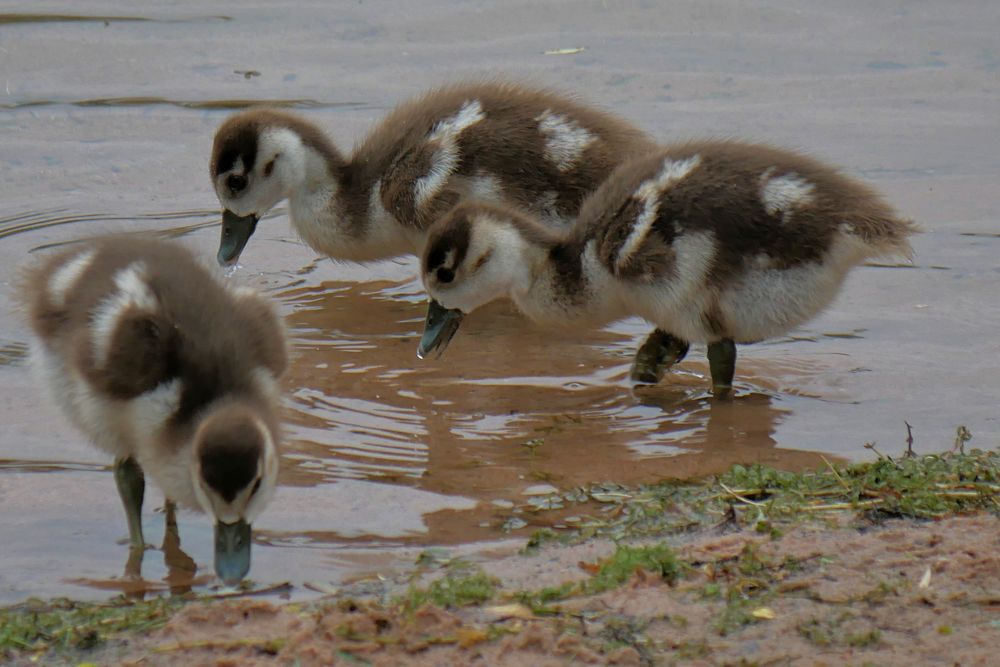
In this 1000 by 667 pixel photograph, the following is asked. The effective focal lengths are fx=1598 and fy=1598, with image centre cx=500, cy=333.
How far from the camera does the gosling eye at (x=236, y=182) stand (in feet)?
24.1

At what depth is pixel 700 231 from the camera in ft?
19.0

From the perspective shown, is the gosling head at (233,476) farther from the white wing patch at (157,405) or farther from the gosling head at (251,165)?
the gosling head at (251,165)

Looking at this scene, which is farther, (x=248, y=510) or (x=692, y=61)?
(x=692, y=61)

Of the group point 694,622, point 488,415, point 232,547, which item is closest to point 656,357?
point 488,415

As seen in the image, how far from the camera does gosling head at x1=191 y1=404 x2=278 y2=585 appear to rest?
13.2 ft

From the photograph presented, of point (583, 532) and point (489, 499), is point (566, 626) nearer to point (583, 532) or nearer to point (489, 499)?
point (583, 532)

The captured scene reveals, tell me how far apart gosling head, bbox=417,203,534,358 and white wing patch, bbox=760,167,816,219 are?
100 centimetres

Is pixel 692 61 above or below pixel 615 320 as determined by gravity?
above

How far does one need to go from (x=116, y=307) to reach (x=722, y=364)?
8.22 ft

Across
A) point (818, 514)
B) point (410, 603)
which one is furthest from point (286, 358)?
point (818, 514)

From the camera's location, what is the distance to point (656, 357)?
6219 mm

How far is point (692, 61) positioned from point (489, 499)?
5.79 meters

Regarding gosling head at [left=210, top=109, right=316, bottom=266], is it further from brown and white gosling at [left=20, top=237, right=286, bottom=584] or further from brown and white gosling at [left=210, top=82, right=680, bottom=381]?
brown and white gosling at [left=20, top=237, right=286, bottom=584]

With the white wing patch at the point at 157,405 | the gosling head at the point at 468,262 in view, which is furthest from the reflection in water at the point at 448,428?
the white wing patch at the point at 157,405
